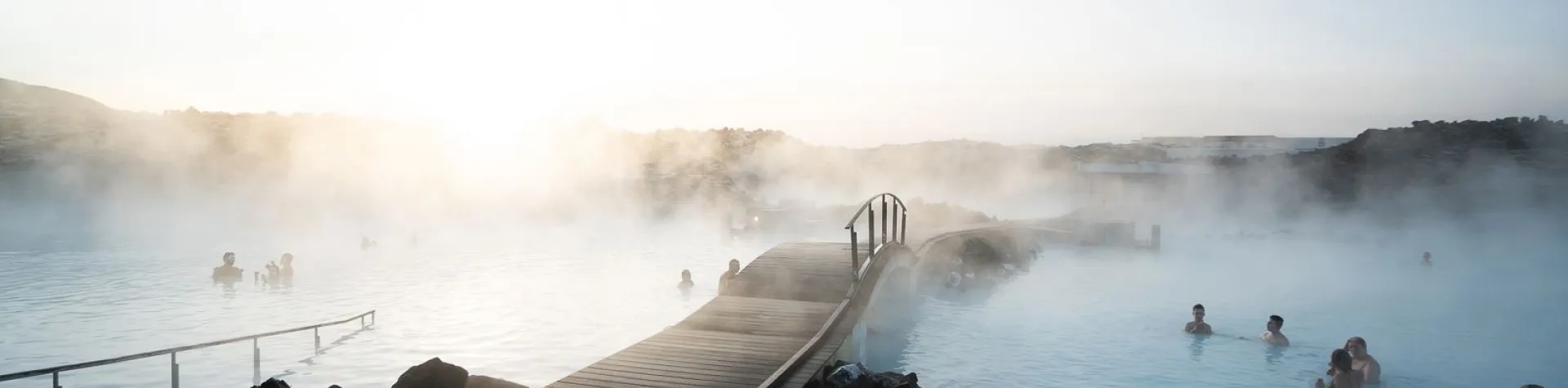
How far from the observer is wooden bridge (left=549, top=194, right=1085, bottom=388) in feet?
23.6

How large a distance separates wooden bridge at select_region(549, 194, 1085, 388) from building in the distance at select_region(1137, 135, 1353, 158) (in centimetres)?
4034

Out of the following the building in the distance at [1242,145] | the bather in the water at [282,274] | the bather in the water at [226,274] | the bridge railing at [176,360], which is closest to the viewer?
the bridge railing at [176,360]

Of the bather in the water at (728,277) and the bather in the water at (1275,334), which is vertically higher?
the bather in the water at (728,277)

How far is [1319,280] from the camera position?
64.6 ft

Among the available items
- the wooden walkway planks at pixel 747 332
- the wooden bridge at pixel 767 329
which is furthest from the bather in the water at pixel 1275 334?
the wooden walkway planks at pixel 747 332

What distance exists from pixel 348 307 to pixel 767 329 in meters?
9.27

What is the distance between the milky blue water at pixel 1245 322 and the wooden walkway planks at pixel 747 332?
65.5 inches

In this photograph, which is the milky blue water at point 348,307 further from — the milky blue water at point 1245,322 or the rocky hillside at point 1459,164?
the rocky hillside at point 1459,164

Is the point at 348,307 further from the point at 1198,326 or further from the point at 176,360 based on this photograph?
the point at 1198,326

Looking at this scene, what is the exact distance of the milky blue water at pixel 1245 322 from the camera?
1105 cm

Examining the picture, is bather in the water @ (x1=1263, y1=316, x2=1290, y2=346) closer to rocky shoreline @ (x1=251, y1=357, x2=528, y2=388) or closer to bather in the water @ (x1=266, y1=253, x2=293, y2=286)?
rocky shoreline @ (x1=251, y1=357, x2=528, y2=388)

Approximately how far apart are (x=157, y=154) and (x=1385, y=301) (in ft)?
155

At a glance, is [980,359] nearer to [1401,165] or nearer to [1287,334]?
[1287,334]

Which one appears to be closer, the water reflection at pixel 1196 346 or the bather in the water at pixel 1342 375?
the bather in the water at pixel 1342 375
